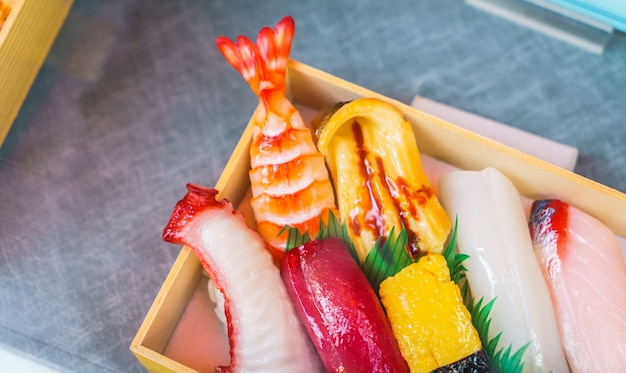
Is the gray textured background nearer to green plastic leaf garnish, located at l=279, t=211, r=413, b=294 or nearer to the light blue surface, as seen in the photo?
the light blue surface

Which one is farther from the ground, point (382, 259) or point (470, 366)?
point (382, 259)

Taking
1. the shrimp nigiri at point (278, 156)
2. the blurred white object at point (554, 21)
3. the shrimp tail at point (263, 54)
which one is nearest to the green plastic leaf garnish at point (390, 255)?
the shrimp nigiri at point (278, 156)

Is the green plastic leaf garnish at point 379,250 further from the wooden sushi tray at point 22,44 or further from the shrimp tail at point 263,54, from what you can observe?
the wooden sushi tray at point 22,44

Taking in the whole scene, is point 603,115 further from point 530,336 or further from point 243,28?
point 243,28

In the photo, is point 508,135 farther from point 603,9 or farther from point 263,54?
point 263,54

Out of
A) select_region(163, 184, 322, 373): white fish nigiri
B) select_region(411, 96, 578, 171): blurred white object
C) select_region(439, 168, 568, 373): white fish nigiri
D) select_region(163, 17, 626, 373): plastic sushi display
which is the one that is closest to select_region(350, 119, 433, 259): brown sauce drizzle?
select_region(163, 17, 626, 373): plastic sushi display

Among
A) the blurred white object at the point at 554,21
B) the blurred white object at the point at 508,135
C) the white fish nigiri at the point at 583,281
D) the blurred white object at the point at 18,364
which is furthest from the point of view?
the blurred white object at the point at 554,21

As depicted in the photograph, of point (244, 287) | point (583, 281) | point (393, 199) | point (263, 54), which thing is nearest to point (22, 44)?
point (263, 54)
